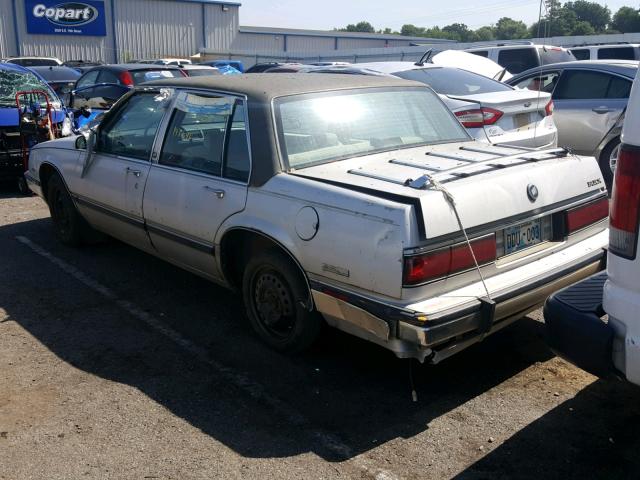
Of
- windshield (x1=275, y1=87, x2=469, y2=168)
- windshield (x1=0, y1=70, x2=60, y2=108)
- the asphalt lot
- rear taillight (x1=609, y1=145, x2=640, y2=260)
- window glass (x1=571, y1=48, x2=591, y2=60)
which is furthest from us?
window glass (x1=571, y1=48, x2=591, y2=60)

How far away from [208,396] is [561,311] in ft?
6.49

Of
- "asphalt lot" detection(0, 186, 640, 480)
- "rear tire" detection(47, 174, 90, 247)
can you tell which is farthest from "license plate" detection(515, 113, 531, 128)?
"rear tire" detection(47, 174, 90, 247)

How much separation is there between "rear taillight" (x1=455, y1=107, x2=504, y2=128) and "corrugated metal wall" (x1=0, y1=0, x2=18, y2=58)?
114 feet

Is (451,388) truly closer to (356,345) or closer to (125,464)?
(356,345)

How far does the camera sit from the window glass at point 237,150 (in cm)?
440

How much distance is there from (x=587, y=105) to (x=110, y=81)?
884cm

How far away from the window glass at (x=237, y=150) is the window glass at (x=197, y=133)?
0.07 m

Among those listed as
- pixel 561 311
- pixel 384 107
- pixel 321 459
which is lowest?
pixel 321 459

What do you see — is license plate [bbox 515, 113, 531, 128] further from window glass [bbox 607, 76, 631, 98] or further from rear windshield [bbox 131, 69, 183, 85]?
rear windshield [bbox 131, 69, 183, 85]

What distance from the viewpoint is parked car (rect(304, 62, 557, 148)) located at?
25.0 ft

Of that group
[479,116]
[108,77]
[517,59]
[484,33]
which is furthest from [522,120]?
[484,33]

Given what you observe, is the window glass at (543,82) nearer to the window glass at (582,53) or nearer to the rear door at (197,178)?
the rear door at (197,178)

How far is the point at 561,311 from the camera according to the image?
313 cm

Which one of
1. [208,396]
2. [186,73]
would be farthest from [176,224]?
[186,73]
